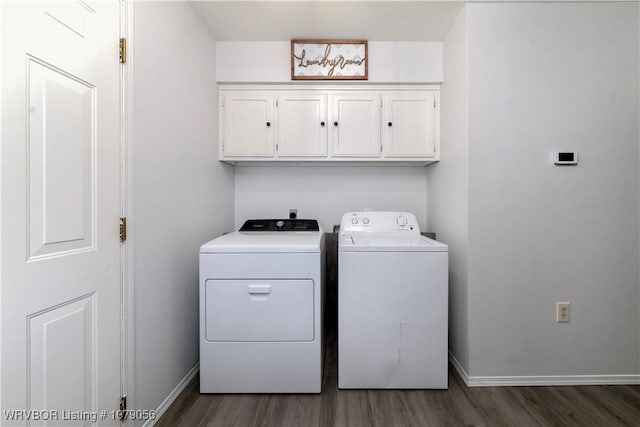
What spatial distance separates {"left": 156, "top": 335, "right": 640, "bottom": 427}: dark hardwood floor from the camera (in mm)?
1520

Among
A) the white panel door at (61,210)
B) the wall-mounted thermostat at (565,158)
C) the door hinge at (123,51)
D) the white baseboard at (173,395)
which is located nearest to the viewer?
the white panel door at (61,210)

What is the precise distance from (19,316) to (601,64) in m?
3.10

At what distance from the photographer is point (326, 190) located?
2.69 meters

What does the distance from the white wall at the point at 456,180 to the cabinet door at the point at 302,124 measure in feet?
3.08

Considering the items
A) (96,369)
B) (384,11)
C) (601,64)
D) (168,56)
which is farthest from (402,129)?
(96,369)

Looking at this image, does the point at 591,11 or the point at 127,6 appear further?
the point at 591,11

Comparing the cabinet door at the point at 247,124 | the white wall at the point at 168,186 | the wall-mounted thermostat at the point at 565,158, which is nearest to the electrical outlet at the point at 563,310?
the wall-mounted thermostat at the point at 565,158

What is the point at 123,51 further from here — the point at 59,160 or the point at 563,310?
the point at 563,310

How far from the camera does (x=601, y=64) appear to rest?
180 cm

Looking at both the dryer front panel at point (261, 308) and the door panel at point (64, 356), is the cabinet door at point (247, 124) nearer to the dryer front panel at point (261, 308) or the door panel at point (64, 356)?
the dryer front panel at point (261, 308)

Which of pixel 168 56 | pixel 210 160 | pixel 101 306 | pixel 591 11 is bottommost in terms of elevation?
pixel 101 306

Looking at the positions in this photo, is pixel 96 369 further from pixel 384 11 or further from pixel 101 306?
pixel 384 11

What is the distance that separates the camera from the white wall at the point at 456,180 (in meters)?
1.84

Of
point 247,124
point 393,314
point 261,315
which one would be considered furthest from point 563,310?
point 247,124
